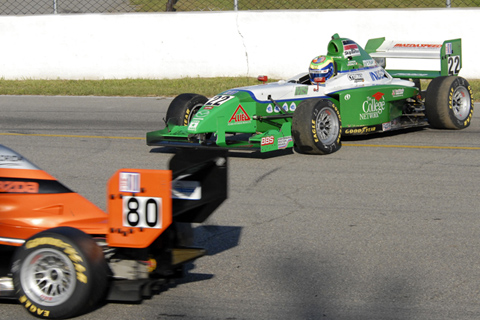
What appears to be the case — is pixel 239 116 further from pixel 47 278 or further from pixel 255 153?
pixel 47 278

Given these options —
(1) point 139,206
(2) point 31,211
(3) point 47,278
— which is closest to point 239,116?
(2) point 31,211

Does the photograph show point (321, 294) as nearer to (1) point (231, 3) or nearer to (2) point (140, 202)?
(2) point (140, 202)

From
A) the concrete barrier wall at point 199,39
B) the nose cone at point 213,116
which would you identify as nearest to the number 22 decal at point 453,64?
the concrete barrier wall at point 199,39

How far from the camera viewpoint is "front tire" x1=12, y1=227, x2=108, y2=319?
4105 millimetres

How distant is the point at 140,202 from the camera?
4.20 metres

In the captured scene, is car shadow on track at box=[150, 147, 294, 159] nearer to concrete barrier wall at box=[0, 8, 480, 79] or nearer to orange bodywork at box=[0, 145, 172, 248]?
orange bodywork at box=[0, 145, 172, 248]

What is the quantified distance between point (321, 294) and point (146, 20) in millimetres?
12485

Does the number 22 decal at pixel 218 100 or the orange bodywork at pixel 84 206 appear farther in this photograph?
the number 22 decal at pixel 218 100

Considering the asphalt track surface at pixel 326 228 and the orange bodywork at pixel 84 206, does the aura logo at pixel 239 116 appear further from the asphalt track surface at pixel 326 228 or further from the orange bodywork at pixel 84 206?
the orange bodywork at pixel 84 206

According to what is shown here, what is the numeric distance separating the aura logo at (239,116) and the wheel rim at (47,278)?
16.7 feet

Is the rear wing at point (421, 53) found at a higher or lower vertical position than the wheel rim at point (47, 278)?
higher

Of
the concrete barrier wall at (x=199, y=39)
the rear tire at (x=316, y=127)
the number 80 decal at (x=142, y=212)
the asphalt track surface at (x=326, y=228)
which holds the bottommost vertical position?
the asphalt track surface at (x=326, y=228)

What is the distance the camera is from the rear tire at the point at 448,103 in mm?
Answer: 10383

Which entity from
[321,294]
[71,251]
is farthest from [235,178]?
[71,251]
